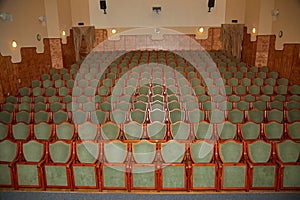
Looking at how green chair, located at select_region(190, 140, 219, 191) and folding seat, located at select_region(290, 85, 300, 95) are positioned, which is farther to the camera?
folding seat, located at select_region(290, 85, 300, 95)

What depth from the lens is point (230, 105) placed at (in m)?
6.28

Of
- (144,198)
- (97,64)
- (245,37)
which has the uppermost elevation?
(245,37)

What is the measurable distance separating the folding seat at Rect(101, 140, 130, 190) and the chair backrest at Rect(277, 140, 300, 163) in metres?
2.23

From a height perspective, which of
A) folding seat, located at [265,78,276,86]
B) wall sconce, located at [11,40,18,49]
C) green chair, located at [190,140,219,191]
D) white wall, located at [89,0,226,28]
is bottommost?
green chair, located at [190,140,219,191]

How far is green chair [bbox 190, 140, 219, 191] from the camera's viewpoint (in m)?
3.93

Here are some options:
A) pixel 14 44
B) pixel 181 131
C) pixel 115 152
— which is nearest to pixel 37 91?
pixel 14 44

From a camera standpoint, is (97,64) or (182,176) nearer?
(182,176)

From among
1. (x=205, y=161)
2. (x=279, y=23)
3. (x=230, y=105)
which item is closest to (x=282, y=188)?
(x=205, y=161)

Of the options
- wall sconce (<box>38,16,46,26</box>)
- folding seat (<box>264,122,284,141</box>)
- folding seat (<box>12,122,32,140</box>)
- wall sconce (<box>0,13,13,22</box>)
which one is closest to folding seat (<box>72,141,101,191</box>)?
folding seat (<box>12,122,32,140</box>)

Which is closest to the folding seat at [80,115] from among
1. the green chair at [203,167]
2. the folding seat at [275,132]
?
the green chair at [203,167]

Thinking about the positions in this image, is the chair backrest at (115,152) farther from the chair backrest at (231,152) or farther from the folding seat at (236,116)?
the folding seat at (236,116)

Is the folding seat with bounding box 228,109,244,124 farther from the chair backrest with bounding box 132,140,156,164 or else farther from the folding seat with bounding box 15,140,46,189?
the folding seat with bounding box 15,140,46,189

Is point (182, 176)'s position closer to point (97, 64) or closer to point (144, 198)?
point (144, 198)

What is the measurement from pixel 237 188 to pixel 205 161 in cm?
57
